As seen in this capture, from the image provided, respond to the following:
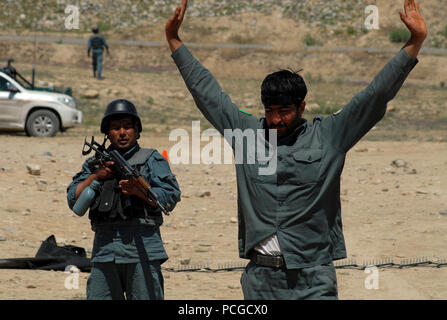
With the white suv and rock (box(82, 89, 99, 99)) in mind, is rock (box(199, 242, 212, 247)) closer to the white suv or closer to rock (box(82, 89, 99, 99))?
the white suv

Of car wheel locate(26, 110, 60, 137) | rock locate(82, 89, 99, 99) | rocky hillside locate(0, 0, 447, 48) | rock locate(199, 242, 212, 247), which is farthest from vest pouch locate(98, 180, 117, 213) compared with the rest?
rocky hillside locate(0, 0, 447, 48)

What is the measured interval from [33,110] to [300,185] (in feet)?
48.3

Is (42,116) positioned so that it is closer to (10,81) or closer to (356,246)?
(10,81)

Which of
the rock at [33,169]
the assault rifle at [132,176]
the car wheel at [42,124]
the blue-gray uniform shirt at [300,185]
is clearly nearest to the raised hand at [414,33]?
the blue-gray uniform shirt at [300,185]

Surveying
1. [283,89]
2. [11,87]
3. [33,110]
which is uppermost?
[11,87]

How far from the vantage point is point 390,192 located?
1272 cm

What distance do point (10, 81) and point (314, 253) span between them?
14.6 meters

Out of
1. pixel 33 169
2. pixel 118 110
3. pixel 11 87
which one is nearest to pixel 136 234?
pixel 118 110

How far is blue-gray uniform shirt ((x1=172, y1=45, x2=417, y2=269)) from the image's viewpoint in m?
3.83

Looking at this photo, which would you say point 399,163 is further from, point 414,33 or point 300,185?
point 414,33

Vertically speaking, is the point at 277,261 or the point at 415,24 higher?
the point at 415,24

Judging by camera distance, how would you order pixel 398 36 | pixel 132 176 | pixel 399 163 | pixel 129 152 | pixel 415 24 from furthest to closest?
1. pixel 398 36
2. pixel 399 163
3. pixel 129 152
4. pixel 132 176
5. pixel 415 24

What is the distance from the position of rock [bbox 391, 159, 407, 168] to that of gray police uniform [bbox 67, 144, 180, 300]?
10027 millimetres

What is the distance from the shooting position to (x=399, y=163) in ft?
47.8
